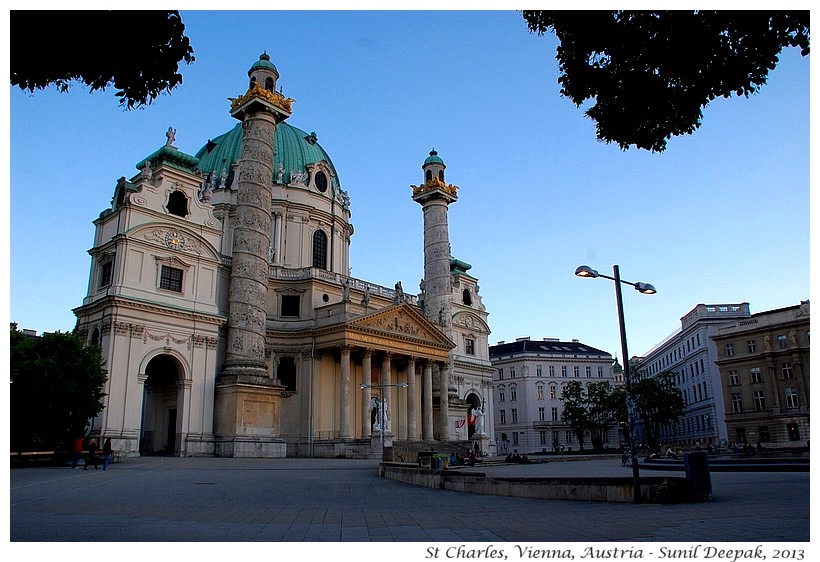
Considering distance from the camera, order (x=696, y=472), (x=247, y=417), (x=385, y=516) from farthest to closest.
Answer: (x=247, y=417) → (x=696, y=472) → (x=385, y=516)

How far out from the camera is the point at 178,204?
4416cm

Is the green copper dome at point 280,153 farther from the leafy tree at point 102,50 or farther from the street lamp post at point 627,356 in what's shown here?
the leafy tree at point 102,50

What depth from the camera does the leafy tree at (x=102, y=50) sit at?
8008 mm

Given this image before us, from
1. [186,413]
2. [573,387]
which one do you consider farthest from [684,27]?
[573,387]

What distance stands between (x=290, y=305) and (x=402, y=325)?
9015 millimetres

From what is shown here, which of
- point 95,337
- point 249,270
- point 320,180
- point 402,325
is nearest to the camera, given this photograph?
point 95,337

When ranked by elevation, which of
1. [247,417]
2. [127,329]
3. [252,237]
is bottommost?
[247,417]

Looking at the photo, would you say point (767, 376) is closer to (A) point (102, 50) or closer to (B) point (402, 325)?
(B) point (402, 325)

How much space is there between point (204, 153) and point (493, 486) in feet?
177

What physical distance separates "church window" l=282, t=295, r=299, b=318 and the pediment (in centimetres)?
656

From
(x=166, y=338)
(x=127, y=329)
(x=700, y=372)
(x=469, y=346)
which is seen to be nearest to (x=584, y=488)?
(x=127, y=329)

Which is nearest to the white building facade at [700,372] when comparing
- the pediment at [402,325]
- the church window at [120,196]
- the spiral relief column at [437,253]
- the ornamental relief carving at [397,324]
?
the spiral relief column at [437,253]

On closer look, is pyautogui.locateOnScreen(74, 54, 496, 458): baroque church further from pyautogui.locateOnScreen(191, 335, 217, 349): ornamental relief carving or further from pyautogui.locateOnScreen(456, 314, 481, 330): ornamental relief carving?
pyautogui.locateOnScreen(456, 314, 481, 330): ornamental relief carving

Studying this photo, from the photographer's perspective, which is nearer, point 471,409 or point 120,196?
point 120,196
